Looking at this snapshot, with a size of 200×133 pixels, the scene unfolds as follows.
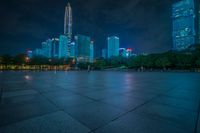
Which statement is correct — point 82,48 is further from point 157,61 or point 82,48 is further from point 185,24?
point 185,24

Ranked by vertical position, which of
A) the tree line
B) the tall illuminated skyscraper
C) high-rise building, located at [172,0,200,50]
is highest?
high-rise building, located at [172,0,200,50]

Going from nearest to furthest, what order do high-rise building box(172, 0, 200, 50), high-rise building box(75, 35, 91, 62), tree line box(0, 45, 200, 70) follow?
tree line box(0, 45, 200, 70), high-rise building box(172, 0, 200, 50), high-rise building box(75, 35, 91, 62)

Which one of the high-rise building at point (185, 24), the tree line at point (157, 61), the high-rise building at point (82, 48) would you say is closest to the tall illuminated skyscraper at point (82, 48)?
the high-rise building at point (82, 48)

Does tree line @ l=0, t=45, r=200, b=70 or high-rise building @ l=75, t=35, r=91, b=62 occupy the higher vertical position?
high-rise building @ l=75, t=35, r=91, b=62

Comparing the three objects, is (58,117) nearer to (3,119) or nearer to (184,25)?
(3,119)

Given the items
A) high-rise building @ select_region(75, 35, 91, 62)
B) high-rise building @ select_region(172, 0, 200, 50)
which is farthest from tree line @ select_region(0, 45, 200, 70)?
high-rise building @ select_region(172, 0, 200, 50)

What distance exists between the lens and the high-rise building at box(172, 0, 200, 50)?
161 m

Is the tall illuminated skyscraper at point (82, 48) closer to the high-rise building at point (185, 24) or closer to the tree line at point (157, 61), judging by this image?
the tree line at point (157, 61)

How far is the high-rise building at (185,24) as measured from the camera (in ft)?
528

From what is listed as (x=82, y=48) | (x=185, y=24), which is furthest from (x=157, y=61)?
(x=185, y=24)

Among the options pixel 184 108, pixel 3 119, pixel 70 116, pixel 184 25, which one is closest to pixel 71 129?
pixel 70 116

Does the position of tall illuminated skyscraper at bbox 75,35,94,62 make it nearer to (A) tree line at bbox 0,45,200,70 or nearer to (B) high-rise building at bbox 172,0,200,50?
(A) tree line at bbox 0,45,200,70

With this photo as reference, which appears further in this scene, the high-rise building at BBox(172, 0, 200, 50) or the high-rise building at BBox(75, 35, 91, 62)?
the high-rise building at BBox(75, 35, 91, 62)

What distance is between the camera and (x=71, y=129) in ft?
9.32
